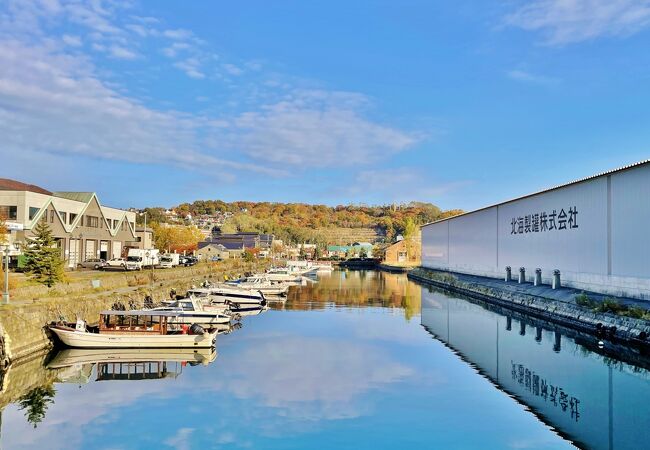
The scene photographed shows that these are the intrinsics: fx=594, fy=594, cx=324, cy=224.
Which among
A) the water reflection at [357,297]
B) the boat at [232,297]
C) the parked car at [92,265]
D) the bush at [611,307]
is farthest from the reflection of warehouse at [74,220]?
the bush at [611,307]

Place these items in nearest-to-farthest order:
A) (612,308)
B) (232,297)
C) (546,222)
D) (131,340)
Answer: (131,340)
(612,308)
(232,297)
(546,222)

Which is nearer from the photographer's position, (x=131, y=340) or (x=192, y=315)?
(x=131, y=340)

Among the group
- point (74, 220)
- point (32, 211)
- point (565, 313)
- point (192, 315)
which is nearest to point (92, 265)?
point (74, 220)

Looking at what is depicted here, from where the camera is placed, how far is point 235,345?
2286 centimetres

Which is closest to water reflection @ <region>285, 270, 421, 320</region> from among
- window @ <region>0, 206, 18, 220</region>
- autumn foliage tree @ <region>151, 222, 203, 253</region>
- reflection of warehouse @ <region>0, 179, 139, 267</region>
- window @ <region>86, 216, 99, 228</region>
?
reflection of warehouse @ <region>0, 179, 139, 267</region>

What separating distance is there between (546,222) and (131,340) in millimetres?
25698

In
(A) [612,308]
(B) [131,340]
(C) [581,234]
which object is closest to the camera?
(B) [131,340]

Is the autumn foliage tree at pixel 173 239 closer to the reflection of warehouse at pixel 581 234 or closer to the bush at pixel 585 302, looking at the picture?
the reflection of warehouse at pixel 581 234

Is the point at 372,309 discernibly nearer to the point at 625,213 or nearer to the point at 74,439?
the point at 625,213

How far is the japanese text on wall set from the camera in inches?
1273

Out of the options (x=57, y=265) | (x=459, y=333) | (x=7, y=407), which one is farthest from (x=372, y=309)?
(x=7, y=407)

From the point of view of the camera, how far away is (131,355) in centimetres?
1980

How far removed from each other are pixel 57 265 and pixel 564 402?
874 inches

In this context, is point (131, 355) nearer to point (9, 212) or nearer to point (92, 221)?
point (9, 212)
